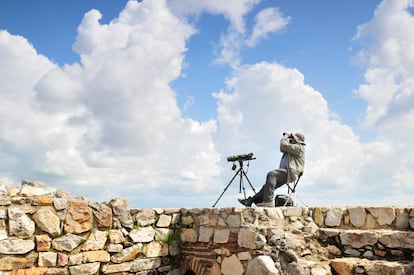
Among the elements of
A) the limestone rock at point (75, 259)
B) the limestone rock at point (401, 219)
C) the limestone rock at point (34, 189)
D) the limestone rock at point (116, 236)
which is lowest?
the limestone rock at point (75, 259)

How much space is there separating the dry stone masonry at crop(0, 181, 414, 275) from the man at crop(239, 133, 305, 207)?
2.45ft

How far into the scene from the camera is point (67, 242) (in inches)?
237

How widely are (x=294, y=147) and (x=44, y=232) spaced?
4396mm

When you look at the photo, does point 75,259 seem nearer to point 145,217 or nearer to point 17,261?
point 17,261

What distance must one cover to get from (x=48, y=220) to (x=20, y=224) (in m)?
0.38

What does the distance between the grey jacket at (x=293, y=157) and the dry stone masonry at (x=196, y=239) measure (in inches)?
31.1

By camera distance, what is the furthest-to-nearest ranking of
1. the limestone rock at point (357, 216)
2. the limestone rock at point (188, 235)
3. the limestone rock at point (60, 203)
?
the limestone rock at point (188, 235), the limestone rock at point (357, 216), the limestone rock at point (60, 203)

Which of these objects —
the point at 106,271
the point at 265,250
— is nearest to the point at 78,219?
the point at 106,271

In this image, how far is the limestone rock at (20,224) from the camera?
562cm

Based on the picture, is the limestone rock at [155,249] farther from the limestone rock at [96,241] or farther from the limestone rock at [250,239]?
the limestone rock at [250,239]

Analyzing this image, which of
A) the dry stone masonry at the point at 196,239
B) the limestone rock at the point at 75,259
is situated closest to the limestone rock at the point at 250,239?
the dry stone masonry at the point at 196,239

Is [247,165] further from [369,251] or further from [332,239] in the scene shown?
[369,251]

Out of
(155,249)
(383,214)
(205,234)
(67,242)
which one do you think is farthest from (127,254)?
(383,214)

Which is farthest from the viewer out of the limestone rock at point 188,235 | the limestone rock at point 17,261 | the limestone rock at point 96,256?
the limestone rock at point 188,235
